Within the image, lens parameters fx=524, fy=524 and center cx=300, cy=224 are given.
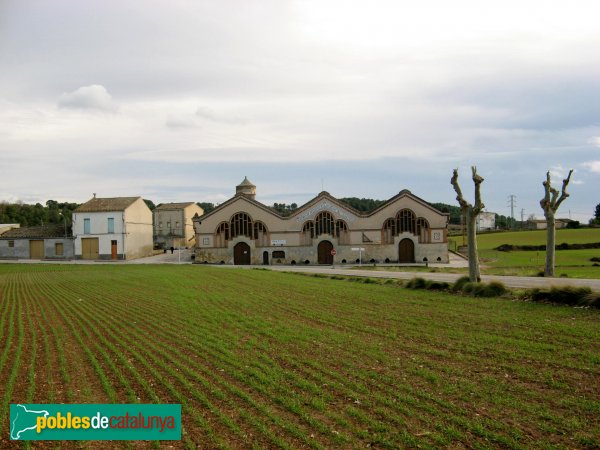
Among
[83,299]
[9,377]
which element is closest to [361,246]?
[83,299]

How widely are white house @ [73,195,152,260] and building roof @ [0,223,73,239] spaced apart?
93.8 inches

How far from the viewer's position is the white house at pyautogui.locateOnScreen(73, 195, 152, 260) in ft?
203

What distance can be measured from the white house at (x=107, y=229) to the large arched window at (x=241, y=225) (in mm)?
13379

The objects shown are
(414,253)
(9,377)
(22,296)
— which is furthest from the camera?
(414,253)

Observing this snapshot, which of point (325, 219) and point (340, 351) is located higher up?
point (325, 219)

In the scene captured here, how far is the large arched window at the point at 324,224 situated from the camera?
57.0 metres

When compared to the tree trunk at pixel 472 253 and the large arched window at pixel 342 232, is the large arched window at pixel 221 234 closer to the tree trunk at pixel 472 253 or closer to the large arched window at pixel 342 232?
the large arched window at pixel 342 232

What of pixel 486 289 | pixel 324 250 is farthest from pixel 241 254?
pixel 486 289

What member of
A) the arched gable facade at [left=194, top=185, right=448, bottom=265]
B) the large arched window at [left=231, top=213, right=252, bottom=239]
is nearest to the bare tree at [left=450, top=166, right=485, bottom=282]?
the arched gable facade at [left=194, top=185, right=448, bottom=265]

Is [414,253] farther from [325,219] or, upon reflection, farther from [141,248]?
[141,248]

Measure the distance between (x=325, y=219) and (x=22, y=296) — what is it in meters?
35.8

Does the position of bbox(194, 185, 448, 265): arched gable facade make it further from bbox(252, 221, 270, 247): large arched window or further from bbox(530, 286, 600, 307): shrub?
bbox(530, 286, 600, 307): shrub

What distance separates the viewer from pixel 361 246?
56281mm

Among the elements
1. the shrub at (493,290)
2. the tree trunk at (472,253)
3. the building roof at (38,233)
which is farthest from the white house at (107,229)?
the shrub at (493,290)
